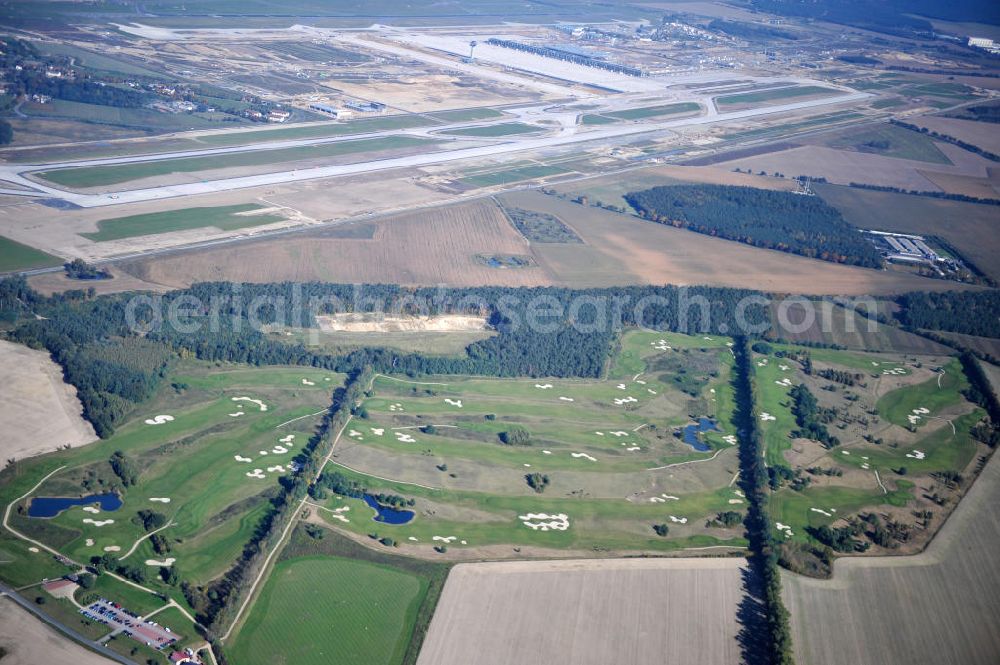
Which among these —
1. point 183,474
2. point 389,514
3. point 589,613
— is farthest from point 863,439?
point 183,474

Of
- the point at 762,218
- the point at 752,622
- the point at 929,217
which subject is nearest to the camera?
the point at 752,622

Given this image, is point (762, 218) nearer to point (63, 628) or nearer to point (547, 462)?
point (547, 462)

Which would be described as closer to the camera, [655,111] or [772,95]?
[655,111]

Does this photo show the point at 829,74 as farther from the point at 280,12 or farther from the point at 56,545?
the point at 56,545

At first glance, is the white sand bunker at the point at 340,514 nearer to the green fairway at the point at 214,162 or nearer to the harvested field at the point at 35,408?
the harvested field at the point at 35,408

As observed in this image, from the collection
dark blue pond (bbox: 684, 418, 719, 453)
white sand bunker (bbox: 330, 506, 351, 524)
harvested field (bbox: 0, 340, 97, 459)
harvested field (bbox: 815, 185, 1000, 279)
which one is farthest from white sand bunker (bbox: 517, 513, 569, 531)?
harvested field (bbox: 815, 185, 1000, 279)

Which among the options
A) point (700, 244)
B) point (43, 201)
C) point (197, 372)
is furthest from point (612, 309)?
point (43, 201)

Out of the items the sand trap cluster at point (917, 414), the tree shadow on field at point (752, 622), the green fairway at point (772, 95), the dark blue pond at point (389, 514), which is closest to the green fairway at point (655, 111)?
the green fairway at point (772, 95)
